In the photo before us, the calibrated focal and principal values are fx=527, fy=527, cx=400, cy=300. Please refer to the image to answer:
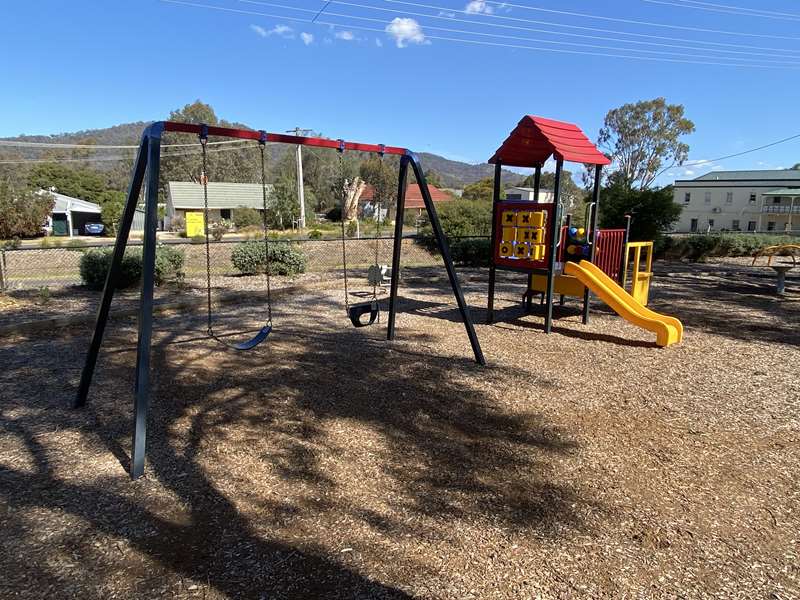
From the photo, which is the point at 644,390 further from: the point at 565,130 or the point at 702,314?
the point at 702,314

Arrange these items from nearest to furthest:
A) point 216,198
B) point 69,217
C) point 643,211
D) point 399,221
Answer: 1. point 399,221
2. point 643,211
3. point 69,217
4. point 216,198

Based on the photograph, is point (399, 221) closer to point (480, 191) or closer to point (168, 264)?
point (168, 264)

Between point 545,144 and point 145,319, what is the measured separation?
5.39m

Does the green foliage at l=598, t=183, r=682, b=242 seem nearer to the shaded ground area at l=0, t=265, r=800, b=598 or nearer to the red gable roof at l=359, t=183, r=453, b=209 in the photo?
the shaded ground area at l=0, t=265, r=800, b=598

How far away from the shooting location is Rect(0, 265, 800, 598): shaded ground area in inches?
88.0

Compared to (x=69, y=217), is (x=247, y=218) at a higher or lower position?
higher

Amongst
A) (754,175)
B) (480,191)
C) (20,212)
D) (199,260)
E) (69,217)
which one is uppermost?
(754,175)

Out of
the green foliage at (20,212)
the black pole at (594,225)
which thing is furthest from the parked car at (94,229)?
the black pole at (594,225)

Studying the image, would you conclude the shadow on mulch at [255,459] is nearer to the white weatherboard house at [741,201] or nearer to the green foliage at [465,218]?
the green foliage at [465,218]

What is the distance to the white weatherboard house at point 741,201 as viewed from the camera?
5103cm

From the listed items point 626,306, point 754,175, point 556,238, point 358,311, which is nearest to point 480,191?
point 754,175

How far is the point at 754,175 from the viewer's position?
5794 centimetres

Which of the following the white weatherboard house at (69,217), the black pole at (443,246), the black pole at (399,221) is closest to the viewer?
the black pole at (443,246)

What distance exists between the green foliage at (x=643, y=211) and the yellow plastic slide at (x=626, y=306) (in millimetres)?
11435
